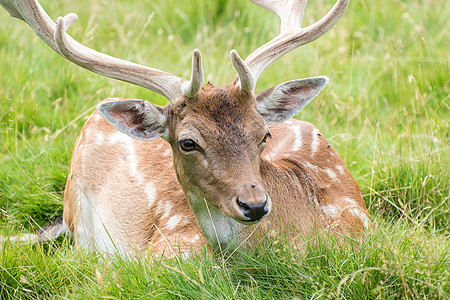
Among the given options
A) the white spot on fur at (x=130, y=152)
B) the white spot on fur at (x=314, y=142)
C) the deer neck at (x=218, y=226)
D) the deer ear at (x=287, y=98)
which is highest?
the deer ear at (x=287, y=98)

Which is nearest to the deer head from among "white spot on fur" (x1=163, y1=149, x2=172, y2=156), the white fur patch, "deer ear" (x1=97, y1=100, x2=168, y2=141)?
"deer ear" (x1=97, y1=100, x2=168, y2=141)

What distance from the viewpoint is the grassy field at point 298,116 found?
3438mm

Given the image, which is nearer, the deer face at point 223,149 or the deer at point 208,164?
the deer face at point 223,149

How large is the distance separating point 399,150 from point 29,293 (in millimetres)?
3197

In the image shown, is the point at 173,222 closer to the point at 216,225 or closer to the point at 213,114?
the point at 216,225

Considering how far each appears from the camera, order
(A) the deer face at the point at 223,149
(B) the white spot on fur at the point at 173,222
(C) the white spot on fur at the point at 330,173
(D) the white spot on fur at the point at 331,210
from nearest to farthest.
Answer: (A) the deer face at the point at 223,149
(D) the white spot on fur at the point at 331,210
(B) the white spot on fur at the point at 173,222
(C) the white spot on fur at the point at 330,173

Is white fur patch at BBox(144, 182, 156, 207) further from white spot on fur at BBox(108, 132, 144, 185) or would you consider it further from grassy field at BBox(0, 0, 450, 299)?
grassy field at BBox(0, 0, 450, 299)

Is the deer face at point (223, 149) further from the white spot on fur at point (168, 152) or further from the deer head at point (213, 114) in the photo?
the white spot on fur at point (168, 152)

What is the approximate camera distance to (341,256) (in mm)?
3559

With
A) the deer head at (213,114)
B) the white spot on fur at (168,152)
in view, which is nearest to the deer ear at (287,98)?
the deer head at (213,114)

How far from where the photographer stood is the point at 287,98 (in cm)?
419

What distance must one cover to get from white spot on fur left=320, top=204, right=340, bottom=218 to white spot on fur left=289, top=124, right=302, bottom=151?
64 centimetres

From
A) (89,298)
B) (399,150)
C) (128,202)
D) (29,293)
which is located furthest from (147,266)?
(399,150)

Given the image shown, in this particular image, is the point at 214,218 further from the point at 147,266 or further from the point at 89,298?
the point at 89,298
